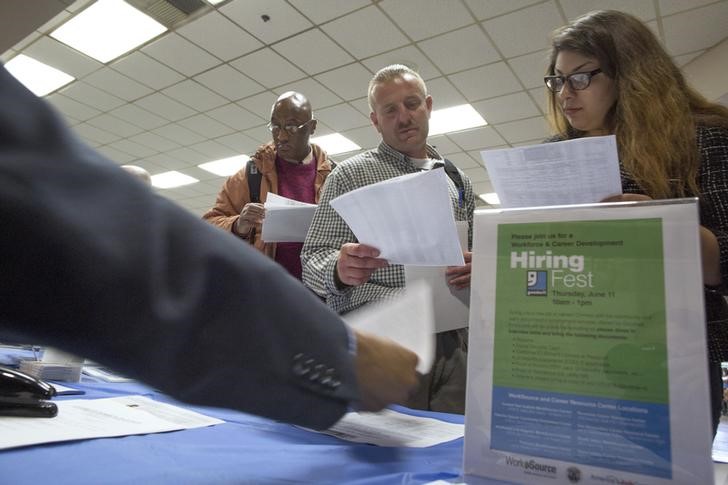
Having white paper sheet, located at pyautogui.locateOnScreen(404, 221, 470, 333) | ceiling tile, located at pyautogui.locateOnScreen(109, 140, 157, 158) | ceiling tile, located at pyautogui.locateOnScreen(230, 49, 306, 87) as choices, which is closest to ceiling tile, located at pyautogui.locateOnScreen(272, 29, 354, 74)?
ceiling tile, located at pyautogui.locateOnScreen(230, 49, 306, 87)

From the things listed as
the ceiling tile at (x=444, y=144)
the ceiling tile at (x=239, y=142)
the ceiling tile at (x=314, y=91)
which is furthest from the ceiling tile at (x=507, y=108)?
the ceiling tile at (x=239, y=142)

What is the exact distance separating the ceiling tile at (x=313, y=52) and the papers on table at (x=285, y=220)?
2.29m

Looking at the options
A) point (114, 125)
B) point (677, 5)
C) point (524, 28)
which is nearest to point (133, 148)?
point (114, 125)

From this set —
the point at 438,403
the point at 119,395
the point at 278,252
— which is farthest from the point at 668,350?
the point at 278,252

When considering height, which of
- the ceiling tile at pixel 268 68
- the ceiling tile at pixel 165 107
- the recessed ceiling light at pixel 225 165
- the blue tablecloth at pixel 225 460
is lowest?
the blue tablecloth at pixel 225 460

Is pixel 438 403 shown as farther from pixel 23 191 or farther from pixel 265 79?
pixel 265 79

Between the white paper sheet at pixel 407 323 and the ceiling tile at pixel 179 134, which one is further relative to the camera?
the ceiling tile at pixel 179 134

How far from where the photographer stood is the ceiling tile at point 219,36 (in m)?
3.17

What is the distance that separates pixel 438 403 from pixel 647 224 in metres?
0.71

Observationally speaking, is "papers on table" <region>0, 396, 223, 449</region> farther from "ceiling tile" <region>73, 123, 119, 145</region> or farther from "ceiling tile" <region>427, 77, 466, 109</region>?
"ceiling tile" <region>73, 123, 119, 145</region>

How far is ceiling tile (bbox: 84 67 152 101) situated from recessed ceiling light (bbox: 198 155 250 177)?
1.60 meters

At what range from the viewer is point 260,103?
4.26 metres

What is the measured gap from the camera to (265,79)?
3.84 m

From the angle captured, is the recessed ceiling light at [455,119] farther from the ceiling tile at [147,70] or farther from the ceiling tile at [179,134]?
the ceiling tile at [179,134]
